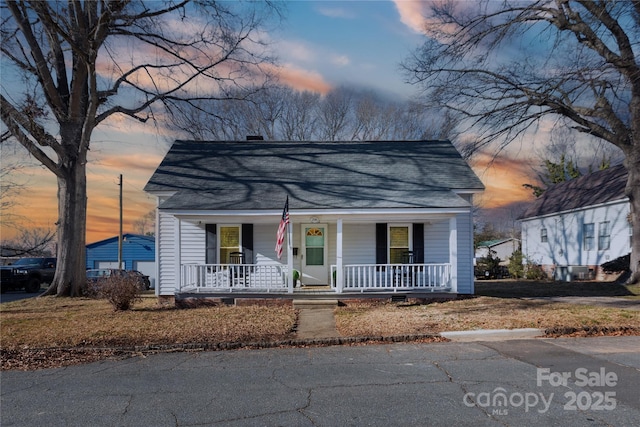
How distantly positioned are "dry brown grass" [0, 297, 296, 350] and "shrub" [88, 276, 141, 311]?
0.88 feet

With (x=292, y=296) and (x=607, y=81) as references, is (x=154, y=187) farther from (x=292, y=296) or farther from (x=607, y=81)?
(x=607, y=81)

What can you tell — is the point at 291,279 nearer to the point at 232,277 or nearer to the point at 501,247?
the point at 232,277

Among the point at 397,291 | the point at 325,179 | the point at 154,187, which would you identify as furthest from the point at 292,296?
the point at 154,187

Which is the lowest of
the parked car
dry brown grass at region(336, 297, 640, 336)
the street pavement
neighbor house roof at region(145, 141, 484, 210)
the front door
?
the street pavement

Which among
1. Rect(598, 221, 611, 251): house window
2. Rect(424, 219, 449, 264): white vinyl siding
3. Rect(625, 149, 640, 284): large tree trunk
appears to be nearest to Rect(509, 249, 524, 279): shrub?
Rect(598, 221, 611, 251): house window

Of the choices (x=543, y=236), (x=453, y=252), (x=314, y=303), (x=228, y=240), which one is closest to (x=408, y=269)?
(x=453, y=252)

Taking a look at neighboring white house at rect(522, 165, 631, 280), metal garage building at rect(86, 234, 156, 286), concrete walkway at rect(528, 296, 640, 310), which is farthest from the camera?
metal garage building at rect(86, 234, 156, 286)

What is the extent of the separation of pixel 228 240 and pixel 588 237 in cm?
1973

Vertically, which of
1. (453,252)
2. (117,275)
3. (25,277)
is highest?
(453,252)

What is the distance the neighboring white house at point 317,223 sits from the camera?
606 inches

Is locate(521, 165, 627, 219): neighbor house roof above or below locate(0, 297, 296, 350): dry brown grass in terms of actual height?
above

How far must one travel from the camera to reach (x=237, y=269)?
16.1 m

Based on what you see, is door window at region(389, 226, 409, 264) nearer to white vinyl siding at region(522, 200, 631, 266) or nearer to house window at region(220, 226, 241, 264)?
house window at region(220, 226, 241, 264)

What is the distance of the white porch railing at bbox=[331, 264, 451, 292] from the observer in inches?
598
